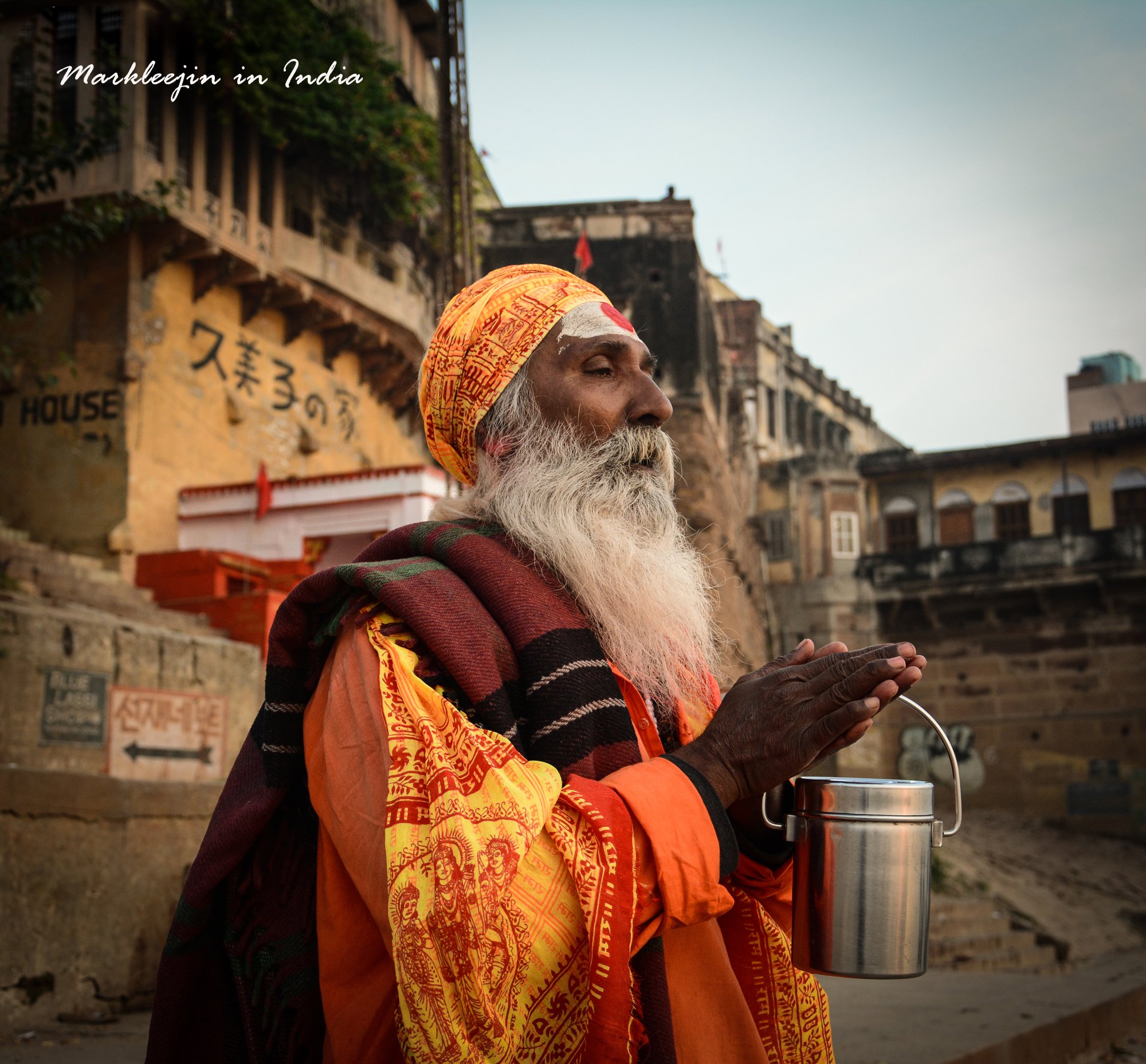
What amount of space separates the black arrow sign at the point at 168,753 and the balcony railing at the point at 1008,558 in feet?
63.6

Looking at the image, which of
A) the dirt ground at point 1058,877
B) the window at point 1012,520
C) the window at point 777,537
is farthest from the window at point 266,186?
the window at point 1012,520

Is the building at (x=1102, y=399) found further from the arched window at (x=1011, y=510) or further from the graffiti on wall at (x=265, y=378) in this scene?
the graffiti on wall at (x=265, y=378)

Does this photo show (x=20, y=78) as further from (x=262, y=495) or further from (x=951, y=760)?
(x=951, y=760)

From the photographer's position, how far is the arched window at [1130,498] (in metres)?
23.2

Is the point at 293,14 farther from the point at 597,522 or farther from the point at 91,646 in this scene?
the point at 597,522

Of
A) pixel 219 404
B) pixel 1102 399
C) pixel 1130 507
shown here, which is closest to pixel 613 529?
pixel 219 404

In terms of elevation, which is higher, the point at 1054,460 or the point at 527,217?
the point at 527,217

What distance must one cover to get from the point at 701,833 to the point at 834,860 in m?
0.26

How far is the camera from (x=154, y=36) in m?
11.1

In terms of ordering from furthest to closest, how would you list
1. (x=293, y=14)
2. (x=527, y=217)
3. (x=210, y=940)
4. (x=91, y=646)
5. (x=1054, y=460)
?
(x=1054, y=460) → (x=527, y=217) → (x=293, y=14) → (x=91, y=646) → (x=210, y=940)

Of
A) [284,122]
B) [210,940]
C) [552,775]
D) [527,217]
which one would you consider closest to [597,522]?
[552,775]

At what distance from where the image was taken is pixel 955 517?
2492 centimetres

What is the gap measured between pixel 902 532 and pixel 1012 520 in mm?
2440

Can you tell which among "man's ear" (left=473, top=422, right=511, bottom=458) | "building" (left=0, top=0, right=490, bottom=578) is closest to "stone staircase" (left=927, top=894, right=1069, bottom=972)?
"building" (left=0, top=0, right=490, bottom=578)
